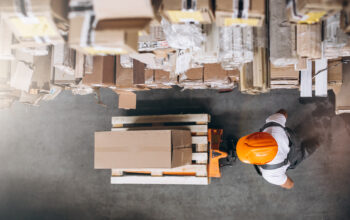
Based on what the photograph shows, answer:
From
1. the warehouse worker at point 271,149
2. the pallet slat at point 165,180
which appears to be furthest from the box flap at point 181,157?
the warehouse worker at point 271,149

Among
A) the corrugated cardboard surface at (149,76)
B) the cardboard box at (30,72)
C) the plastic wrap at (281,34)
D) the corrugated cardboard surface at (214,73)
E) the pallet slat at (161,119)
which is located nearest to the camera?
the plastic wrap at (281,34)

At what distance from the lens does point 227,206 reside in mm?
4023

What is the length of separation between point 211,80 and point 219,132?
1.16 m

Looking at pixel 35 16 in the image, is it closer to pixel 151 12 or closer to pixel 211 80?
pixel 151 12

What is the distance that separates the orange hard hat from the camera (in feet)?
8.91

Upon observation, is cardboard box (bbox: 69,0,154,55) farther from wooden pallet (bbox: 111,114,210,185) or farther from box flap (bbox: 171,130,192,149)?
wooden pallet (bbox: 111,114,210,185)

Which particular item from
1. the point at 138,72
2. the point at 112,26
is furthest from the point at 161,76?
the point at 112,26

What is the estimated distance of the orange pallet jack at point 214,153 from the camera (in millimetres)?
3741

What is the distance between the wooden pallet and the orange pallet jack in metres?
0.10

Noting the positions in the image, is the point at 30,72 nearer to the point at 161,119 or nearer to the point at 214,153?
the point at 161,119

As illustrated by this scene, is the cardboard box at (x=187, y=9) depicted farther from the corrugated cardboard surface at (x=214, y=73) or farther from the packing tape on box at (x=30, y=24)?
the corrugated cardboard surface at (x=214, y=73)

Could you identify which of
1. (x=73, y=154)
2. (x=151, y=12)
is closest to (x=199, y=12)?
(x=151, y=12)

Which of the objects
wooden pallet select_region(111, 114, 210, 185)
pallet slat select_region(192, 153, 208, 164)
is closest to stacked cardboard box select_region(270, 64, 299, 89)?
wooden pallet select_region(111, 114, 210, 185)

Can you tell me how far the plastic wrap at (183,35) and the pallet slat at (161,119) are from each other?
1658 mm
